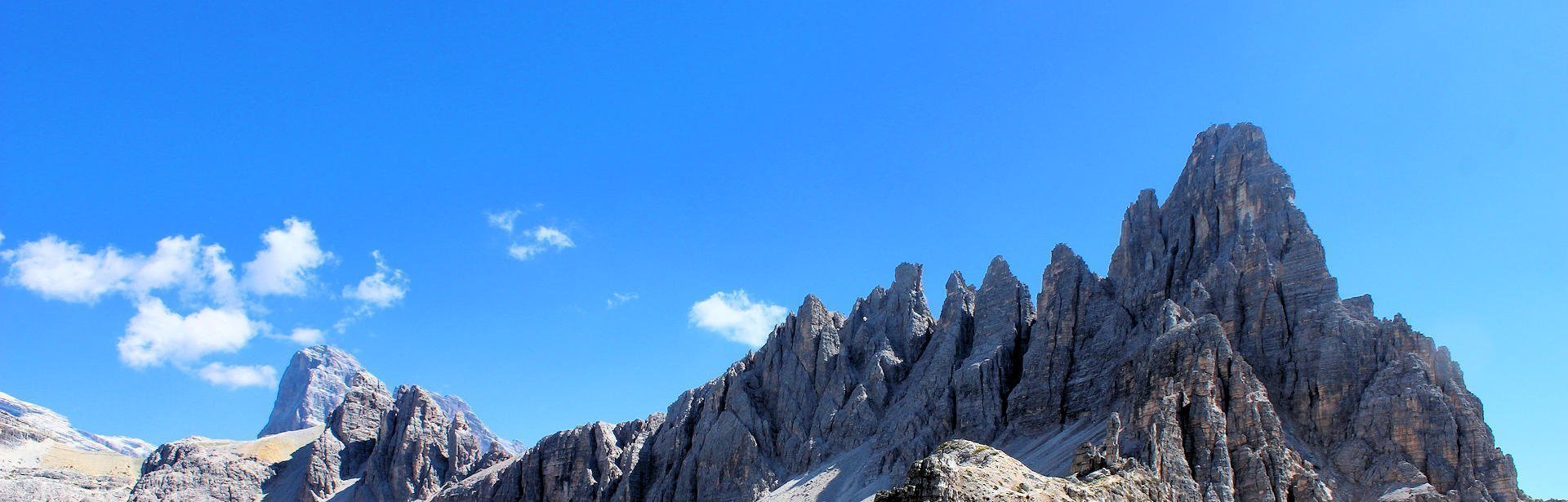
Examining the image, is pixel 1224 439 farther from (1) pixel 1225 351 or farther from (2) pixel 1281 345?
(2) pixel 1281 345

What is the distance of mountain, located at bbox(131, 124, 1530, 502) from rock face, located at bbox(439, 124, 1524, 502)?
21cm

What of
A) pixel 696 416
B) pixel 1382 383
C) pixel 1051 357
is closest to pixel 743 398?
pixel 696 416

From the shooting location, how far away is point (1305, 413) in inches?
3529

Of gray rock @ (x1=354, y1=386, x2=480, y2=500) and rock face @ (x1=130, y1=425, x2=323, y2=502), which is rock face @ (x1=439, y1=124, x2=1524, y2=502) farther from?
rock face @ (x1=130, y1=425, x2=323, y2=502)

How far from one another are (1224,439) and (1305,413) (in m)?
13.4

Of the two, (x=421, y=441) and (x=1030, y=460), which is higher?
(x=421, y=441)

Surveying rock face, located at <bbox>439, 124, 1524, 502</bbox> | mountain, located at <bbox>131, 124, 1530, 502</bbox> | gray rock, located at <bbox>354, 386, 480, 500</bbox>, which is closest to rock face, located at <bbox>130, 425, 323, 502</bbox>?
mountain, located at <bbox>131, 124, 1530, 502</bbox>

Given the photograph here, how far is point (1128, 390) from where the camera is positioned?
95938 millimetres

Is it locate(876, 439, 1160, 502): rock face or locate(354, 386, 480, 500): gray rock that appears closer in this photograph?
locate(876, 439, 1160, 502): rock face

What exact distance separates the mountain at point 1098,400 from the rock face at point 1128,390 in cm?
21

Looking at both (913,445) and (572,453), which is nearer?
(913,445)

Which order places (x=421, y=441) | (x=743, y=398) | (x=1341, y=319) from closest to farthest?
(x=1341, y=319), (x=743, y=398), (x=421, y=441)

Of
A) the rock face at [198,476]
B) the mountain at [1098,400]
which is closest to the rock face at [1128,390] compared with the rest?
the mountain at [1098,400]

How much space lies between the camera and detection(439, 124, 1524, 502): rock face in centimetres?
8131
